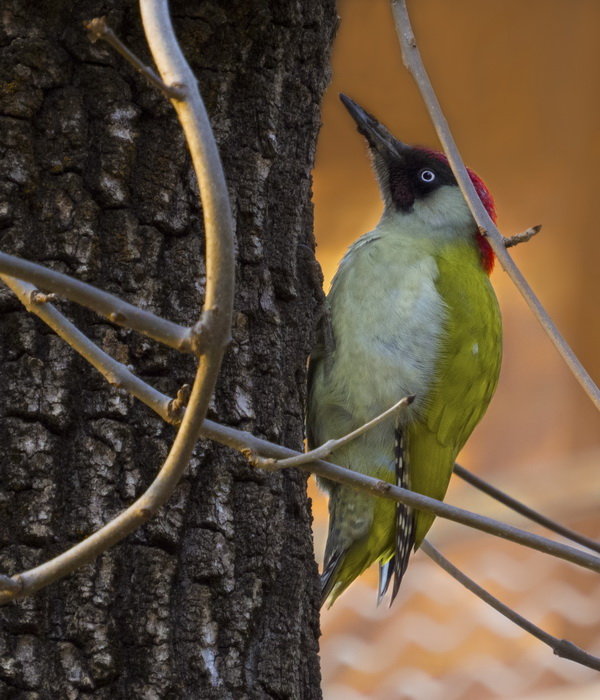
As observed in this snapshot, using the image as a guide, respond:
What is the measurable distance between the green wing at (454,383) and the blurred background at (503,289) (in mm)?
1810

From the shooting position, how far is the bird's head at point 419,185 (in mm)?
3465

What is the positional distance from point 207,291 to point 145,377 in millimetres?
775

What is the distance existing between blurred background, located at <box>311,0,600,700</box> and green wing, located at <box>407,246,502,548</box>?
5.94 feet

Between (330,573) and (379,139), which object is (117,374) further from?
(379,139)

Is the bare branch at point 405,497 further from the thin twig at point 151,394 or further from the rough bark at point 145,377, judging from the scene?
the rough bark at point 145,377

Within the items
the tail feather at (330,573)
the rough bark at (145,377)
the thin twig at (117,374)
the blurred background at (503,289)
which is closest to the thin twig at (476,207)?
the rough bark at (145,377)

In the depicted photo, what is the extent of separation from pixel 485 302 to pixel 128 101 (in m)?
1.51

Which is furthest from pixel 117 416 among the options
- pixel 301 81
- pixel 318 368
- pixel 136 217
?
pixel 318 368

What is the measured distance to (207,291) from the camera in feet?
3.91

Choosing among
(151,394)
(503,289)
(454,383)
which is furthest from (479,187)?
(151,394)

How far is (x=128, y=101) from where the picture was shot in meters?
2.00

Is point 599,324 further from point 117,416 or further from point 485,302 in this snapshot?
point 117,416

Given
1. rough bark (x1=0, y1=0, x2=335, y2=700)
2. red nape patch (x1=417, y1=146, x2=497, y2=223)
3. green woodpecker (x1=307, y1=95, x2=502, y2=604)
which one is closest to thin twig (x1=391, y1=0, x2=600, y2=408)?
rough bark (x1=0, y1=0, x2=335, y2=700)

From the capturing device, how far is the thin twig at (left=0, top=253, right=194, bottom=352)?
1.18 m
